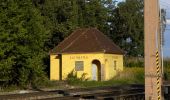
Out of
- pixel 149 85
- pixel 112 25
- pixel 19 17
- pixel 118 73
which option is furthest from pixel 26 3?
pixel 112 25

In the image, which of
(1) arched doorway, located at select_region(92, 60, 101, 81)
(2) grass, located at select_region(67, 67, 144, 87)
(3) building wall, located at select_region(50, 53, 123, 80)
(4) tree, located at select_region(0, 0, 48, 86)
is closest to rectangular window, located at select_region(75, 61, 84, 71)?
(3) building wall, located at select_region(50, 53, 123, 80)

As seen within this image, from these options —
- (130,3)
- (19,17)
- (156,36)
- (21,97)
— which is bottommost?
(21,97)

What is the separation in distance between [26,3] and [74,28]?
2282 cm

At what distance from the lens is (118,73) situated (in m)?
56.0

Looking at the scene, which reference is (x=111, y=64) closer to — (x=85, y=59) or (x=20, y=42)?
(x=85, y=59)

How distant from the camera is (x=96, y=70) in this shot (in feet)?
176

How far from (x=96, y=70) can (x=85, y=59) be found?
2155mm

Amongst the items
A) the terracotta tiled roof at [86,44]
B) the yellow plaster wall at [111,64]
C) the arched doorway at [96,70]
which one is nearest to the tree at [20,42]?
the terracotta tiled roof at [86,44]

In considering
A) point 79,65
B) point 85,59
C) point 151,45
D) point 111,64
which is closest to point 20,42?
point 79,65

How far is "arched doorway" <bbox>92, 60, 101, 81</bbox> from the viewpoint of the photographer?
174 ft

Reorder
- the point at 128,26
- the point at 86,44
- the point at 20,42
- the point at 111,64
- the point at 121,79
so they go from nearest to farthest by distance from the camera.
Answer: the point at 20,42, the point at 121,79, the point at 86,44, the point at 111,64, the point at 128,26

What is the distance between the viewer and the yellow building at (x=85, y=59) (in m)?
52.2

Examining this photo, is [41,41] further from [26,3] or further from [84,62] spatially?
[84,62]

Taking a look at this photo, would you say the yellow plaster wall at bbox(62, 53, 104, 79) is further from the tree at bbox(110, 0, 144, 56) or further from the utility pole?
the utility pole
